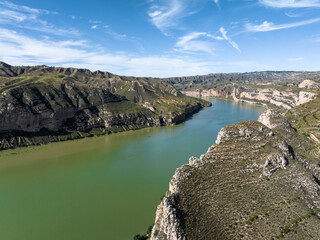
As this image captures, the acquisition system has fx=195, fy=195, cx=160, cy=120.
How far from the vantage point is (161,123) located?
13088cm

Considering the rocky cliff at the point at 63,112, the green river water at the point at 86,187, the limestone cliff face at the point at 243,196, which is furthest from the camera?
the rocky cliff at the point at 63,112

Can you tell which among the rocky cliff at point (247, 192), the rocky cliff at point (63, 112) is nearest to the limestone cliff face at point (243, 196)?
the rocky cliff at point (247, 192)

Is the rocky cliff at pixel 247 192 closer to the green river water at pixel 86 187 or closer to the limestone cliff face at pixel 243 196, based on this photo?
the limestone cliff face at pixel 243 196

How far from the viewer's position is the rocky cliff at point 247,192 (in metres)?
23.5

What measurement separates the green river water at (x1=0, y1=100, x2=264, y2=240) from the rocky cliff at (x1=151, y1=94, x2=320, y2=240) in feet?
41.5

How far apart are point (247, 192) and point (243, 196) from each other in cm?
119

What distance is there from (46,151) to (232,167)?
2904 inches

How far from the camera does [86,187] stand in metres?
48.6

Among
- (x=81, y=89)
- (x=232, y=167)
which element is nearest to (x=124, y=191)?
(x=232, y=167)

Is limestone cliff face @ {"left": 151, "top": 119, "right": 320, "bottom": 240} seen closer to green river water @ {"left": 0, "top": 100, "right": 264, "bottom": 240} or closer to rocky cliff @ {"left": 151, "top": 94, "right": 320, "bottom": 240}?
rocky cliff @ {"left": 151, "top": 94, "right": 320, "bottom": 240}

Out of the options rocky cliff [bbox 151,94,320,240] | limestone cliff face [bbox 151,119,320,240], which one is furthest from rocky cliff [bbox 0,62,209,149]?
limestone cliff face [bbox 151,119,320,240]

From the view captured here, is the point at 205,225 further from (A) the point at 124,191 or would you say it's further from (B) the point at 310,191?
(A) the point at 124,191

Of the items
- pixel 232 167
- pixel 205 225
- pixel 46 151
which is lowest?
pixel 46 151

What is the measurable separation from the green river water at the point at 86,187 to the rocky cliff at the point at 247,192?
12.6 metres
